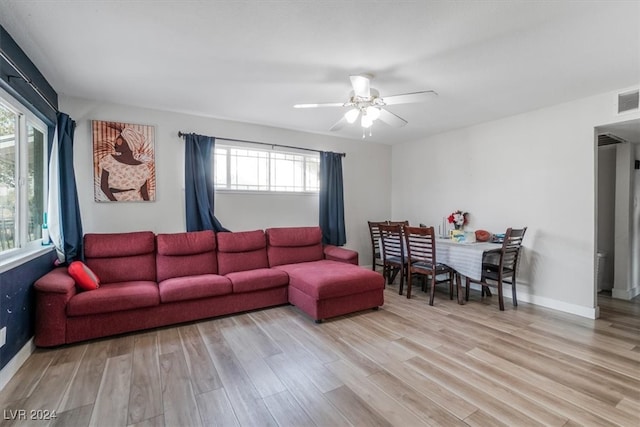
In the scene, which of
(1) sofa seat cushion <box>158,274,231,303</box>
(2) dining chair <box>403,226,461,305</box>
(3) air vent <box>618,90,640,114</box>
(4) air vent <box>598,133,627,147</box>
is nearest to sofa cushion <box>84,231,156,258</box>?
(1) sofa seat cushion <box>158,274,231,303</box>

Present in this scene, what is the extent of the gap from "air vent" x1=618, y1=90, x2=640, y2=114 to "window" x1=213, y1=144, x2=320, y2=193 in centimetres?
371

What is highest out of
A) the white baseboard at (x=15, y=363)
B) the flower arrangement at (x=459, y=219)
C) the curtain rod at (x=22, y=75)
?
the curtain rod at (x=22, y=75)

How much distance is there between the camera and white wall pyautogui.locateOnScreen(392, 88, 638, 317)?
10.8 ft

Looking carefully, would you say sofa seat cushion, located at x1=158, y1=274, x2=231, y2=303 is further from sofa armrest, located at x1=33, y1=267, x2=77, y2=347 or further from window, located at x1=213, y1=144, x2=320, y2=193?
window, located at x1=213, y1=144, x2=320, y2=193

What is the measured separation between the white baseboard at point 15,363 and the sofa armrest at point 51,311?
0.07m

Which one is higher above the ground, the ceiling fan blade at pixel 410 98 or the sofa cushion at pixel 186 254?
the ceiling fan blade at pixel 410 98

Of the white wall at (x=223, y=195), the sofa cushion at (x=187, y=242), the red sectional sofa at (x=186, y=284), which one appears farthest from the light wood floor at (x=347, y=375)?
the white wall at (x=223, y=195)

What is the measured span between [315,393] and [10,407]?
1.84m

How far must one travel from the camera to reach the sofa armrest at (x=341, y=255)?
161 inches

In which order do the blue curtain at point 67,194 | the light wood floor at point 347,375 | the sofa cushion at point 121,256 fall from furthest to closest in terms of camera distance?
the sofa cushion at point 121,256 < the blue curtain at point 67,194 < the light wood floor at point 347,375

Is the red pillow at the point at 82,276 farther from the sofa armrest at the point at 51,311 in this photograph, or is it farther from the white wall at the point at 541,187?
the white wall at the point at 541,187

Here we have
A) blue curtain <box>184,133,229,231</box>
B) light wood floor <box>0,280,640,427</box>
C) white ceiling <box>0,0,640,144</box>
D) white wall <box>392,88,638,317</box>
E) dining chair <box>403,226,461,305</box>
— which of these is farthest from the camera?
blue curtain <box>184,133,229,231</box>

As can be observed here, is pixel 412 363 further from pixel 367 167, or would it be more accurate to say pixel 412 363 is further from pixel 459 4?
pixel 367 167

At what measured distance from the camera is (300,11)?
1862mm
